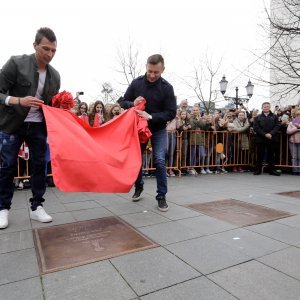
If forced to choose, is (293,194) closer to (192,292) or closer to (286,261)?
(286,261)

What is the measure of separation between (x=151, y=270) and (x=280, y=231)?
183 cm

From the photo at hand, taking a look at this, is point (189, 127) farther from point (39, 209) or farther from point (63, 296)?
point (63, 296)

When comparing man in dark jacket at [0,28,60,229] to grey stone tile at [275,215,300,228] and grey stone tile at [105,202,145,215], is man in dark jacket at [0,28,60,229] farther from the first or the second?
grey stone tile at [275,215,300,228]

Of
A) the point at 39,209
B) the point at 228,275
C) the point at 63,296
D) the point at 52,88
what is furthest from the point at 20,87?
the point at 228,275

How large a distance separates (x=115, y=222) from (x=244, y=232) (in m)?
1.53

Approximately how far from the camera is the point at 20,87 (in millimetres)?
3525

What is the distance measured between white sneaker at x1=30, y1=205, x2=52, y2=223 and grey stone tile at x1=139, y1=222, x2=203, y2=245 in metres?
1.19

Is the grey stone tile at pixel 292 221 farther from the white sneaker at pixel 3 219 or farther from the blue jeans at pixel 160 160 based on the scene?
the white sneaker at pixel 3 219

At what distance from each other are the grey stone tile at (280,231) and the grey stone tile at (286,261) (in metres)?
0.26

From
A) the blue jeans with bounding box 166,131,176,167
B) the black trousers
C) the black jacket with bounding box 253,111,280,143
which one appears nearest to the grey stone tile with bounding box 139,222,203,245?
the blue jeans with bounding box 166,131,176,167

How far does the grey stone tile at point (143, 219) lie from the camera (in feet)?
12.1

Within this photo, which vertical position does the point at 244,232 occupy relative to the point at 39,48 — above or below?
below

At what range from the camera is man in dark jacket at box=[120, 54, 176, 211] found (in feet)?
14.4

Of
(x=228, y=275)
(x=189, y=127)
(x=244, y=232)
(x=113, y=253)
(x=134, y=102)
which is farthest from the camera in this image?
(x=189, y=127)
